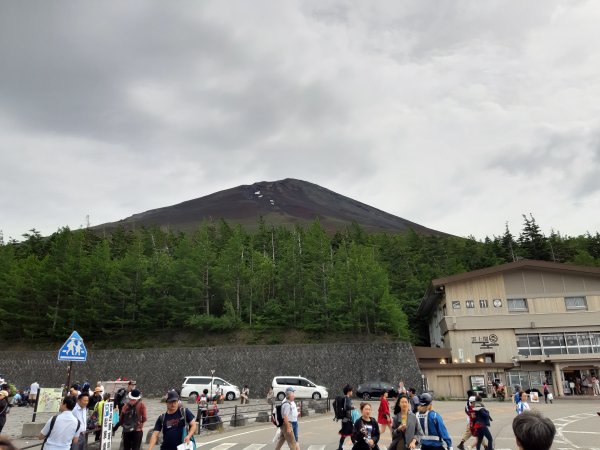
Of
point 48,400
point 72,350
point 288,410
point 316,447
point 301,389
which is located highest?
point 72,350

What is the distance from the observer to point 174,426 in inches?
275

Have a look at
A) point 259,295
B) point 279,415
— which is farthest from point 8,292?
point 279,415

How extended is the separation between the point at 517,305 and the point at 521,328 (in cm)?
225

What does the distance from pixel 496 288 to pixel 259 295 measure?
23892 millimetres

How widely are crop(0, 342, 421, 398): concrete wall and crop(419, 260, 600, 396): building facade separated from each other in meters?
3.58

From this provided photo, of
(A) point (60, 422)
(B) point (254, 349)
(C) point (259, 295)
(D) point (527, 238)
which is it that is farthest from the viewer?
(D) point (527, 238)

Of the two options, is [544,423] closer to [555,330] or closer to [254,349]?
[254,349]

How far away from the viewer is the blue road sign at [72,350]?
11.5 meters

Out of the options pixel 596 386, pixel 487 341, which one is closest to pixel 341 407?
pixel 487 341

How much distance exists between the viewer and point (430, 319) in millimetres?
56375

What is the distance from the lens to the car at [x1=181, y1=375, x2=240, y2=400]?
32.3 metres

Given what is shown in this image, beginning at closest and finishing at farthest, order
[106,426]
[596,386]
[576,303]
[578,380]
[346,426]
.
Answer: [346,426] → [106,426] → [596,386] → [578,380] → [576,303]

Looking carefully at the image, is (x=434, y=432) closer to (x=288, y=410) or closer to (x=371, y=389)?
(x=288, y=410)

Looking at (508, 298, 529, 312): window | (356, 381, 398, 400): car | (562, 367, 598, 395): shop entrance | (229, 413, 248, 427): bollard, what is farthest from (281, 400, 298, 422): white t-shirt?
(562, 367, 598, 395): shop entrance
